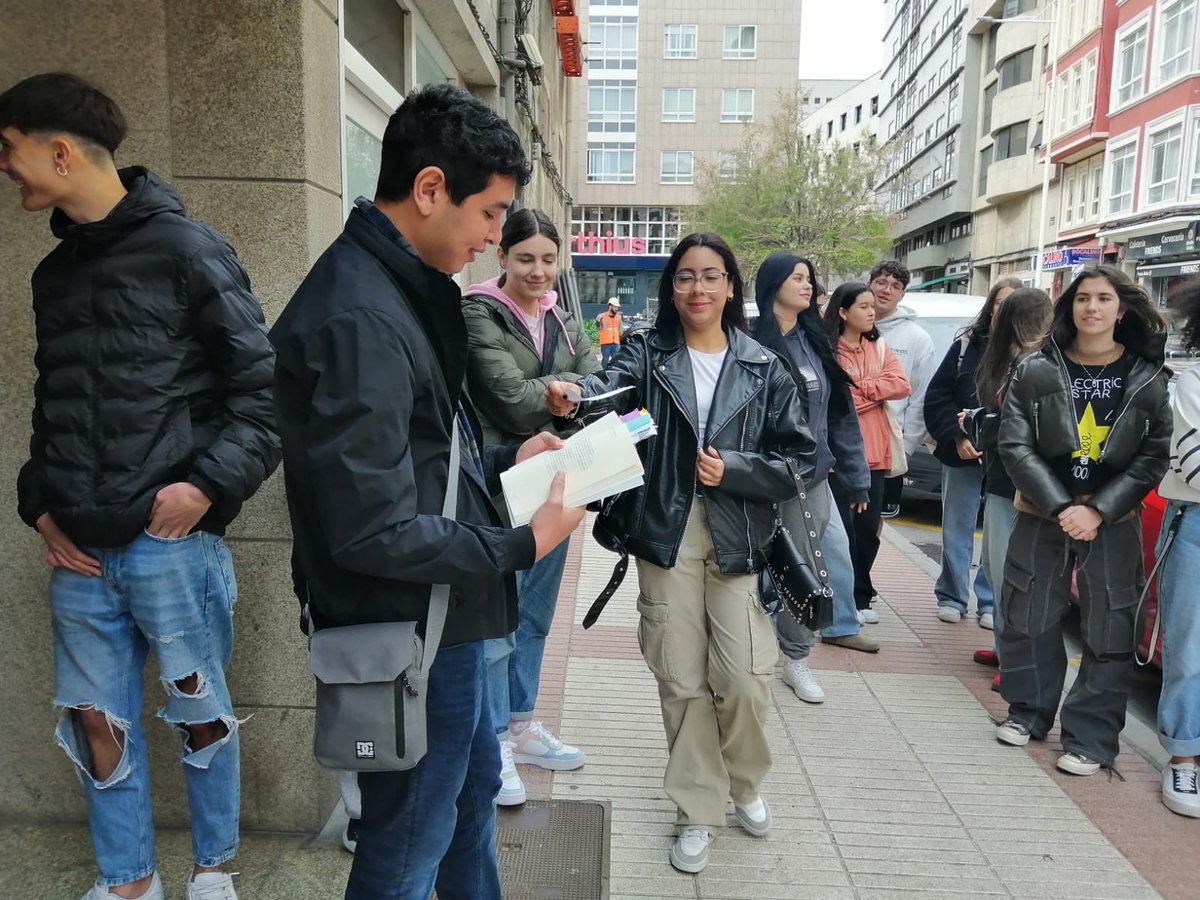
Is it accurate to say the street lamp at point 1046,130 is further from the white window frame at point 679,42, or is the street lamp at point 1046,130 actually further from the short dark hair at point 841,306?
the short dark hair at point 841,306

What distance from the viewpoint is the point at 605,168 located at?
57.8 meters

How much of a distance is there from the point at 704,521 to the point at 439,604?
1.45 meters

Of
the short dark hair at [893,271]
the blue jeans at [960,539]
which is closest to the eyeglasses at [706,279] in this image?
the short dark hair at [893,271]

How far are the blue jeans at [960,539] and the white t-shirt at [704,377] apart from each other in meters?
3.09

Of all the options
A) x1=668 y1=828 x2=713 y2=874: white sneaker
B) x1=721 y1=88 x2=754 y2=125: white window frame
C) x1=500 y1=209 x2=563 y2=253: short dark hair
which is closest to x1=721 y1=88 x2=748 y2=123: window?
x1=721 y1=88 x2=754 y2=125: white window frame

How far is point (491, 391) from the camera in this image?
10.5 ft

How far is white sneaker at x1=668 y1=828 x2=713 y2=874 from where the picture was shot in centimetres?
303

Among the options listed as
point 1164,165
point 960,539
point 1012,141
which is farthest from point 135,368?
point 1012,141

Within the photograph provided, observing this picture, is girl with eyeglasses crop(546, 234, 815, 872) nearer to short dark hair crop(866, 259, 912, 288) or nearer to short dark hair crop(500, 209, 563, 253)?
short dark hair crop(500, 209, 563, 253)

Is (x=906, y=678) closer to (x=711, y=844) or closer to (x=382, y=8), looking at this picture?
(x=711, y=844)

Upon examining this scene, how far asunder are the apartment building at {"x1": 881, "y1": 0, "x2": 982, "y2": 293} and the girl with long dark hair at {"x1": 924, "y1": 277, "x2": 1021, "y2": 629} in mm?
37614

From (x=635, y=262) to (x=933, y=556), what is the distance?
51.0 metres

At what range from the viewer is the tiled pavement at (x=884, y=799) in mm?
3020

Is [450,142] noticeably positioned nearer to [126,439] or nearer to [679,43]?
[126,439]
